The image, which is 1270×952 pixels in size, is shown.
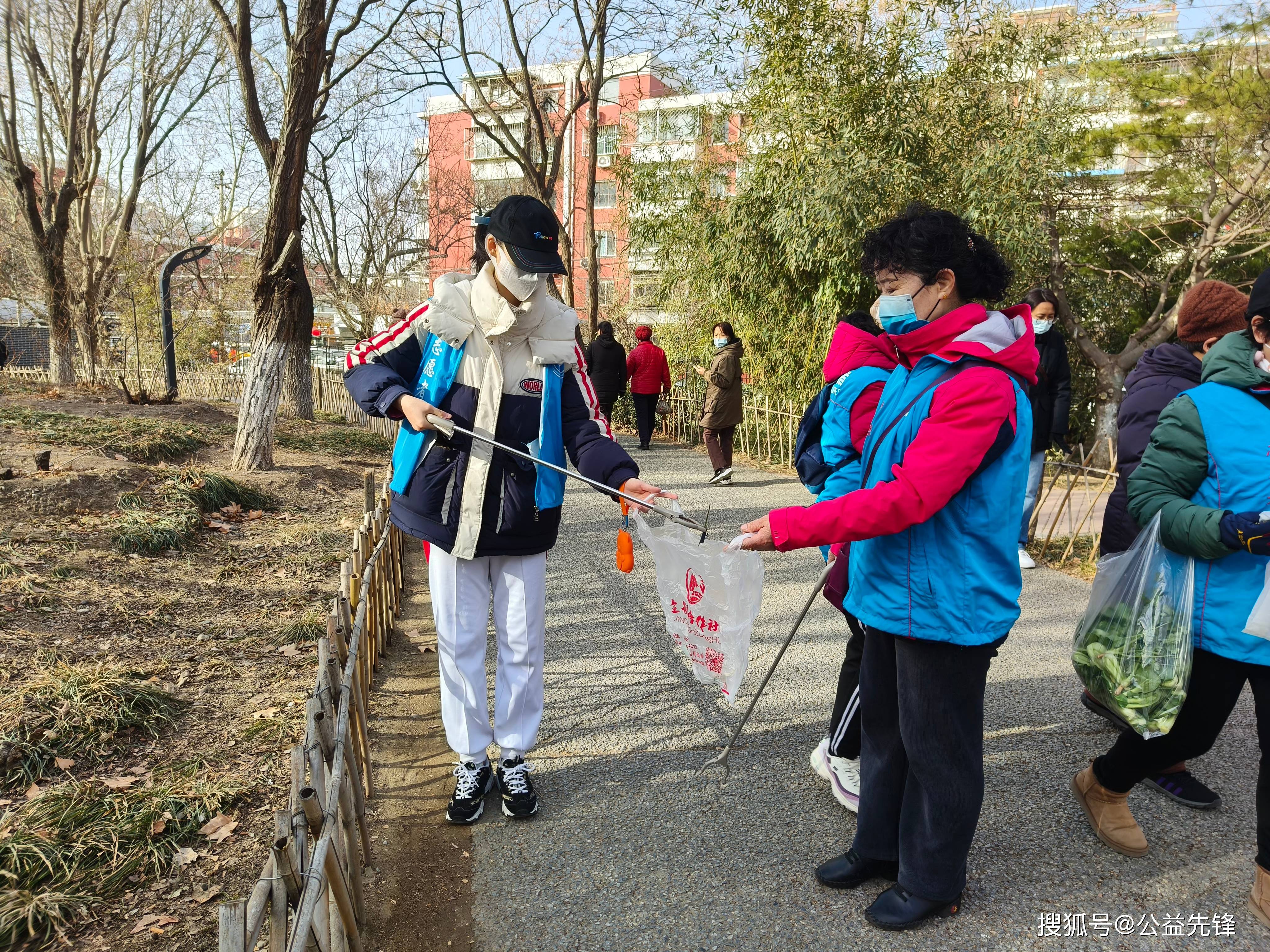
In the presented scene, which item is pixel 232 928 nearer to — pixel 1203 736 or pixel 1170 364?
pixel 1203 736

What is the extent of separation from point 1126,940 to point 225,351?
23826 millimetres

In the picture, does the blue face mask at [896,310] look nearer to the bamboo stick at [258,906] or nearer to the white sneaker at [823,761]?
the white sneaker at [823,761]

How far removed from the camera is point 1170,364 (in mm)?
3100

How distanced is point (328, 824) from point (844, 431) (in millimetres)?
1674

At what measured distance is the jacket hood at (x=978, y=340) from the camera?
1.97 metres

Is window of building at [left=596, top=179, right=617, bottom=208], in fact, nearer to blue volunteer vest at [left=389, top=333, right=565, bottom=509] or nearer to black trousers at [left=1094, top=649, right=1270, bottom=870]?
blue volunteer vest at [left=389, top=333, right=565, bottom=509]

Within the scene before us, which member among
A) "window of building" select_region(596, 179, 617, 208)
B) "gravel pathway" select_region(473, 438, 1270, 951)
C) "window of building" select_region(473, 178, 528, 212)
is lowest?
"gravel pathway" select_region(473, 438, 1270, 951)

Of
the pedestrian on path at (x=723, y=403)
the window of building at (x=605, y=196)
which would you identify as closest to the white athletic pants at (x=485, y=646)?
the pedestrian on path at (x=723, y=403)

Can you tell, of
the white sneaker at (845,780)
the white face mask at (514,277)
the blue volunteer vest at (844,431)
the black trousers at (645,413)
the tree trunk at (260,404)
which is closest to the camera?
the blue volunteer vest at (844,431)

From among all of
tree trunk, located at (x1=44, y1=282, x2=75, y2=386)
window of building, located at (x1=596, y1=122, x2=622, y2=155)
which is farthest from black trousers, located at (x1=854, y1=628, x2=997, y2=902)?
tree trunk, located at (x1=44, y1=282, x2=75, y2=386)

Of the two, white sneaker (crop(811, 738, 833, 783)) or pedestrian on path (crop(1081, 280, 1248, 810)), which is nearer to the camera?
pedestrian on path (crop(1081, 280, 1248, 810))

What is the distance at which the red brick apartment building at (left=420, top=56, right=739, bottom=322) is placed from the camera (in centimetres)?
1498

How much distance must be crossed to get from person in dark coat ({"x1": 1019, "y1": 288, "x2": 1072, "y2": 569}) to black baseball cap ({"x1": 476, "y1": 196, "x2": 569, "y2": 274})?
12.0 feet

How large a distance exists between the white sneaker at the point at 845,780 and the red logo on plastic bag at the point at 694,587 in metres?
0.82
